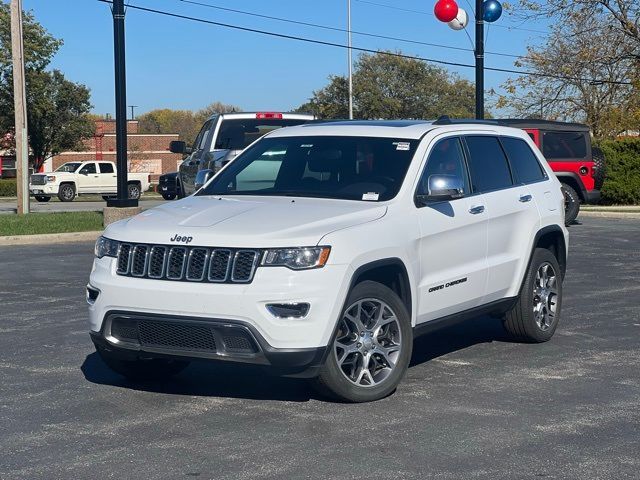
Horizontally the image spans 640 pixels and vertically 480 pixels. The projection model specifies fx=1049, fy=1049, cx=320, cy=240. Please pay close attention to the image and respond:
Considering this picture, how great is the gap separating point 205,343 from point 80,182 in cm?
4057

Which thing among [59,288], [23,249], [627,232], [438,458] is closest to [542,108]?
[627,232]

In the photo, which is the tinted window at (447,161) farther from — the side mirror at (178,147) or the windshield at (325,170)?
the side mirror at (178,147)

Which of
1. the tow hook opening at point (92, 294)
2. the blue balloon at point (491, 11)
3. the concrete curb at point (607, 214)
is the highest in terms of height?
the blue balloon at point (491, 11)

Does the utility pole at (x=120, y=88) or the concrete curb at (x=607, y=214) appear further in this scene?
the concrete curb at (x=607, y=214)

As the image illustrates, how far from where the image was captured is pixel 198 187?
8656 mm

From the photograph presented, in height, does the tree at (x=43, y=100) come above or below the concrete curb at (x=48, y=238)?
above

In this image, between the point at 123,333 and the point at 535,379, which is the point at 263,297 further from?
the point at 535,379

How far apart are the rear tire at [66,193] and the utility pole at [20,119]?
17814mm

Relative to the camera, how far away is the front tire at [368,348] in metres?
6.48

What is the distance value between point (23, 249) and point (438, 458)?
1320 centimetres

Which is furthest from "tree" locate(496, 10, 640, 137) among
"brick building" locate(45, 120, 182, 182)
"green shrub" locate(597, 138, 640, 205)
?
"brick building" locate(45, 120, 182, 182)

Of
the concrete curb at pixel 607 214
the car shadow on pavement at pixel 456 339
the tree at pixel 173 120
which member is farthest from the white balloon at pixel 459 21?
the tree at pixel 173 120

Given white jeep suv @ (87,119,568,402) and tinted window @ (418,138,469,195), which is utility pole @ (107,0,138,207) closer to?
white jeep suv @ (87,119,568,402)

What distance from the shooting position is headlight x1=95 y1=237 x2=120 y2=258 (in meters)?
6.73
